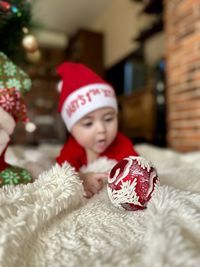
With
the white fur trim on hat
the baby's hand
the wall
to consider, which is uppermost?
the wall

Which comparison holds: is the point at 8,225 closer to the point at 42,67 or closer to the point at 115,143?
the point at 115,143

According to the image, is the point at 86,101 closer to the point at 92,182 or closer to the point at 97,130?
the point at 97,130

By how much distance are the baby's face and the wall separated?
216cm

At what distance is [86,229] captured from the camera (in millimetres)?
416

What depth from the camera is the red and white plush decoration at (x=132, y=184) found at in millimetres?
482

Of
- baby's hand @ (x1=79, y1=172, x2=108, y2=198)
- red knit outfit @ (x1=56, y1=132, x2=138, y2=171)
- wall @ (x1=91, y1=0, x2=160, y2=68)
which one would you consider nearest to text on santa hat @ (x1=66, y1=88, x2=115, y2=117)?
red knit outfit @ (x1=56, y1=132, x2=138, y2=171)

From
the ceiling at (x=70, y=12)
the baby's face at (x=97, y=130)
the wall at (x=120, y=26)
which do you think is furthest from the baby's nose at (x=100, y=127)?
the ceiling at (x=70, y=12)

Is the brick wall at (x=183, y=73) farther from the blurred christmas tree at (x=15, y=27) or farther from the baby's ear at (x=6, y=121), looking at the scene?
the baby's ear at (x=6, y=121)

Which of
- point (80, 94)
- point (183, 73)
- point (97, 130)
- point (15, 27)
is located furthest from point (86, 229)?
point (183, 73)

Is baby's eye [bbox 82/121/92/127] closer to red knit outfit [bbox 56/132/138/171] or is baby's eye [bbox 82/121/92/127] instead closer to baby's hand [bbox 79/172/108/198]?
red knit outfit [bbox 56/132/138/171]

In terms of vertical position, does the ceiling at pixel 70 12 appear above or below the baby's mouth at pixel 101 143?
above

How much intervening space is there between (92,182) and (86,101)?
315 millimetres

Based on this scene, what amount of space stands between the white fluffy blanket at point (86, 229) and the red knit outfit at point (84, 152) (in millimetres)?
310

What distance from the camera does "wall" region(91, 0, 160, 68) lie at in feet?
10.3
